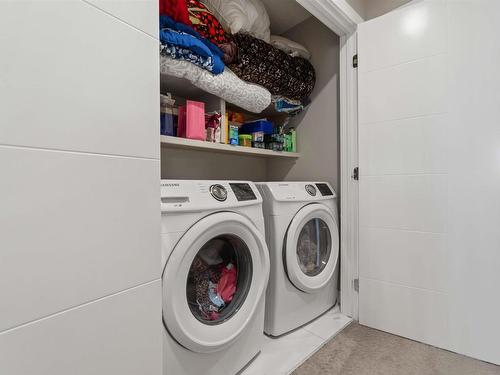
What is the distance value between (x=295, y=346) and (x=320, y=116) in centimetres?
156

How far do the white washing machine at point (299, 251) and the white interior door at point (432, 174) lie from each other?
21cm

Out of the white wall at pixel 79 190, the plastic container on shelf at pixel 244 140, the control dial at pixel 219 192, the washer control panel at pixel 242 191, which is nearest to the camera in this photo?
the white wall at pixel 79 190

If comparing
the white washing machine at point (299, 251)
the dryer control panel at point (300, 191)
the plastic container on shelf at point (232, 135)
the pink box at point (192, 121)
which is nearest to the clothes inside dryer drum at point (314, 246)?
the white washing machine at point (299, 251)

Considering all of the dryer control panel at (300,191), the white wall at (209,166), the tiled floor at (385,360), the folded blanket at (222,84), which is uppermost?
the folded blanket at (222,84)

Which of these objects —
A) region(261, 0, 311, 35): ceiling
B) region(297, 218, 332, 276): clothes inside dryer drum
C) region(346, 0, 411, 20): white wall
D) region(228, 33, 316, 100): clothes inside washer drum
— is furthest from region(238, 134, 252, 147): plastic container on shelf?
region(346, 0, 411, 20): white wall

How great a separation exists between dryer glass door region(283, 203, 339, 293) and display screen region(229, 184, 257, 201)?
0.35 meters

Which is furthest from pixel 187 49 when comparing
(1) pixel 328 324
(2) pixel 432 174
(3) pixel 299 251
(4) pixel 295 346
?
(1) pixel 328 324

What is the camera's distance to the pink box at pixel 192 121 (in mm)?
1406

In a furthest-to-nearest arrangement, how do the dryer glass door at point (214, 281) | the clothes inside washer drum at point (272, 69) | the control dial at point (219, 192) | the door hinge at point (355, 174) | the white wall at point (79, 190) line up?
the door hinge at point (355, 174)
the clothes inside washer drum at point (272, 69)
the control dial at point (219, 192)
the dryer glass door at point (214, 281)
the white wall at point (79, 190)

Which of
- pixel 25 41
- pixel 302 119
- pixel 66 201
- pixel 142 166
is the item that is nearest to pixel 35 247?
pixel 66 201

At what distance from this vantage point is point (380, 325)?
62.0 inches

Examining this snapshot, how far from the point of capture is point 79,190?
0.60 metres

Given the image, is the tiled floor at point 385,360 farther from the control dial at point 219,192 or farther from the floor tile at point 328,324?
the control dial at point 219,192

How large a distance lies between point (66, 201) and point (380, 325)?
176cm
